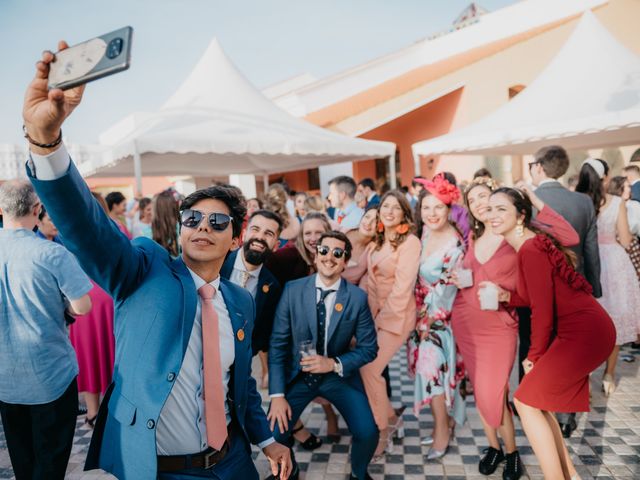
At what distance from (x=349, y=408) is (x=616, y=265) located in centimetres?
331

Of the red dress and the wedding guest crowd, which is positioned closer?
the wedding guest crowd

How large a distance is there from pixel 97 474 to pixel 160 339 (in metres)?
2.48

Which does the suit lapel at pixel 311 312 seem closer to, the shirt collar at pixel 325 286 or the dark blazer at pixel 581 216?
the shirt collar at pixel 325 286

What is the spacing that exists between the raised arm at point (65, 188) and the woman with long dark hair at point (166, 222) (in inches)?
117

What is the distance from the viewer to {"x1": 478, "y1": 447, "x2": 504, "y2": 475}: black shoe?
2904 millimetres

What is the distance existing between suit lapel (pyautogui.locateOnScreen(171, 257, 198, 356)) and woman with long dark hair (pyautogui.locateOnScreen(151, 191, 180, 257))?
2.82m

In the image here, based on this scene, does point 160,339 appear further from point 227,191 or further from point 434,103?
point 434,103

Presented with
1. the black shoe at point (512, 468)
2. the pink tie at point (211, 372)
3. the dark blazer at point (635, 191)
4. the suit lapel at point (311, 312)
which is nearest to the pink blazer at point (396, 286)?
the suit lapel at point (311, 312)

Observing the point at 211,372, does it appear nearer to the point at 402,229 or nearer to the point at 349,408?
the point at 349,408

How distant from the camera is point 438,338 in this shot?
325 centimetres

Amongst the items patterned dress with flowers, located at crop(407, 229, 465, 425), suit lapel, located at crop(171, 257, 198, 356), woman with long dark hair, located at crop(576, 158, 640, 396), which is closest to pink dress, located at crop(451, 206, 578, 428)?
patterned dress with flowers, located at crop(407, 229, 465, 425)

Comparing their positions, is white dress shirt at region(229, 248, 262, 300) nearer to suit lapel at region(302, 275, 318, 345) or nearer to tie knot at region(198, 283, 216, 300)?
suit lapel at region(302, 275, 318, 345)

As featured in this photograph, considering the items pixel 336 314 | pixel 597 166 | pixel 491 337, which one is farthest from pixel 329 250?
pixel 597 166

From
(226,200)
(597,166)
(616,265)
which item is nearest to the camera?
(226,200)
